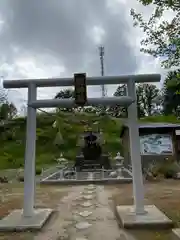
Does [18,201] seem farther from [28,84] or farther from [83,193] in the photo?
[28,84]

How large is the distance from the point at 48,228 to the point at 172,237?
192 centimetres

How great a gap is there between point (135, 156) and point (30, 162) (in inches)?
75.9

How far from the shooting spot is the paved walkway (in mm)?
4199

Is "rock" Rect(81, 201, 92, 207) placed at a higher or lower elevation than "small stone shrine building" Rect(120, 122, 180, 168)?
lower

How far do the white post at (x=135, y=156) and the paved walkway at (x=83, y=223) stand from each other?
0.55m

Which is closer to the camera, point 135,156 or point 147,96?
point 135,156

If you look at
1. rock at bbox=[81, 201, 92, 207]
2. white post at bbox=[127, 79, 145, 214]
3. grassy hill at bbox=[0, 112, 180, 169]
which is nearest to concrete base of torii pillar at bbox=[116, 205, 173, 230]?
white post at bbox=[127, 79, 145, 214]

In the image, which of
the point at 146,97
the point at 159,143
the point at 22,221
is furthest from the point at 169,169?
the point at 146,97

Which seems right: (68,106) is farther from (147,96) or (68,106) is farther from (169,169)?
(147,96)

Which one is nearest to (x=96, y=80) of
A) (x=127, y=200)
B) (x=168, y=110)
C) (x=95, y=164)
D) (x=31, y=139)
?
(x=31, y=139)

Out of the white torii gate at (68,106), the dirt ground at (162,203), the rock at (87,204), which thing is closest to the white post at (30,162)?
the white torii gate at (68,106)

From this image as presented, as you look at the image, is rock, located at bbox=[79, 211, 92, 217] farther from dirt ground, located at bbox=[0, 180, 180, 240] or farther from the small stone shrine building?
the small stone shrine building

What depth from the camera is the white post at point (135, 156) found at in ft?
17.0

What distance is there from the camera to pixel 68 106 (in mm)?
5441
